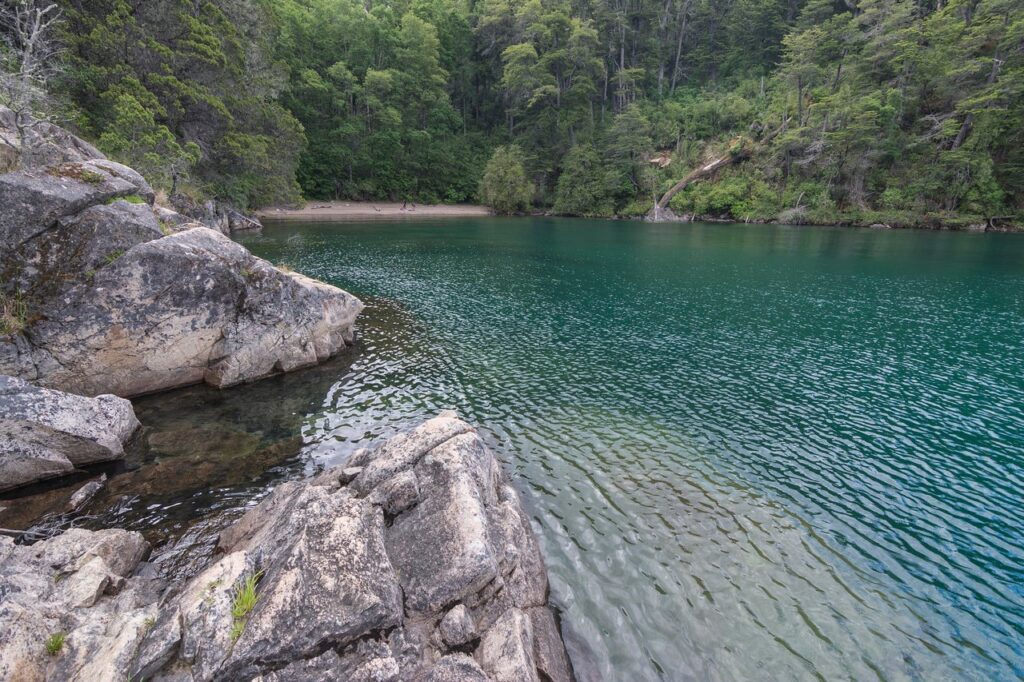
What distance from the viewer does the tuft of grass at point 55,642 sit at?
6.30 meters

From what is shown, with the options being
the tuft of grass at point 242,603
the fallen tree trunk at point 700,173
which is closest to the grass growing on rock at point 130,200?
the tuft of grass at point 242,603

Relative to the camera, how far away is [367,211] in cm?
8662

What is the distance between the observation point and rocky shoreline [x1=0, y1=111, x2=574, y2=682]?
20.7 feet

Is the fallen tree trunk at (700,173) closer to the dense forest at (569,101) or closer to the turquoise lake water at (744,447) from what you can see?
the dense forest at (569,101)

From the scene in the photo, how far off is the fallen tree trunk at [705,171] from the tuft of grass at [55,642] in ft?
282

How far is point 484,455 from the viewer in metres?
10.6

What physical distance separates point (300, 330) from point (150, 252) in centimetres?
576

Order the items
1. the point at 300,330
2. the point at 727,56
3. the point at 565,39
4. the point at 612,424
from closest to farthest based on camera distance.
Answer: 1. the point at 612,424
2. the point at 300,330
3. the point at 565,39
4. the point at 727,56

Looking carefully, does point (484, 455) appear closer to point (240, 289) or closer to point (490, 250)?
point (240, 289)

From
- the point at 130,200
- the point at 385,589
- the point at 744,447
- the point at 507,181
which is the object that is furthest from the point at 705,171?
the point at 385,589

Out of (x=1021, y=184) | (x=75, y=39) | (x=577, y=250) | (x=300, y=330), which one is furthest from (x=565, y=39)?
(x=300, y=330)

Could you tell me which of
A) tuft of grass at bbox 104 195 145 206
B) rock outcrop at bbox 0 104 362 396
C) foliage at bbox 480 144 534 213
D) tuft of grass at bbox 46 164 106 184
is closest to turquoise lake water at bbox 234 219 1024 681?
rock outcrop at bbox 0 104 362 396

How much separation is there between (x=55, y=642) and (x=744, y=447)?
51.3ft

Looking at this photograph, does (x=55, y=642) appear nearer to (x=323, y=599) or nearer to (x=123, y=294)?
(x=323, y=599)
